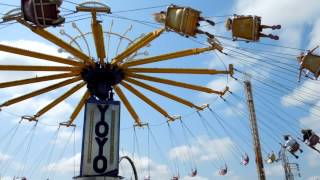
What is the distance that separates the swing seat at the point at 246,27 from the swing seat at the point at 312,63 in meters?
2.92

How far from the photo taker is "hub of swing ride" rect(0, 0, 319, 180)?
59.9 feet

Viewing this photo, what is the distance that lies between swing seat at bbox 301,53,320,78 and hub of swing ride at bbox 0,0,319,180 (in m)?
0.05

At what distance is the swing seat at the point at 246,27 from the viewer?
62.0ft

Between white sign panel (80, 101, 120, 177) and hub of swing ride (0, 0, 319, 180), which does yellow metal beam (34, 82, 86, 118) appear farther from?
white sign panel (80, 101, 120, 177)

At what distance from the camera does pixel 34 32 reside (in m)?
21.1

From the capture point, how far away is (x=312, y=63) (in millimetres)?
20094

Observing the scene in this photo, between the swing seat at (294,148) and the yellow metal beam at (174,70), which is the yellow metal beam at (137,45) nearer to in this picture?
the yellow metal beam at (174,70)

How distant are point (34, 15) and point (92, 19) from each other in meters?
4.62

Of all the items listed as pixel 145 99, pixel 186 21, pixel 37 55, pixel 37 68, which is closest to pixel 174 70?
pixel 145 99

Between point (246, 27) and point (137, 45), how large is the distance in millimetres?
6354

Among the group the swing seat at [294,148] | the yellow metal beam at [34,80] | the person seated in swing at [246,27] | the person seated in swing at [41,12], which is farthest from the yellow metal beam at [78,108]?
the swing seat at [294,148]

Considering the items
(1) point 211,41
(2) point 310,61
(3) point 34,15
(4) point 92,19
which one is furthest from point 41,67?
(2) point 310,61

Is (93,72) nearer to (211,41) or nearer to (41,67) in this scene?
(41,67)

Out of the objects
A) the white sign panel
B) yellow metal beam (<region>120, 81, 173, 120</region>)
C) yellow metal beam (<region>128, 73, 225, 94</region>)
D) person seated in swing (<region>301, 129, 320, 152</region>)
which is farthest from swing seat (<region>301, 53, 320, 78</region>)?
yellow metal beam (<region>120, 81, 173, 120</region>)
